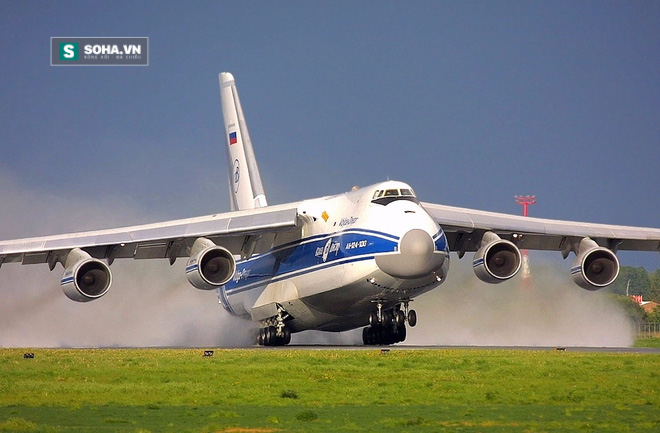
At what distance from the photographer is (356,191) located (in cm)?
2858

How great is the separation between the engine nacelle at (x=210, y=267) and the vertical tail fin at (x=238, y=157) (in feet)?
25.2

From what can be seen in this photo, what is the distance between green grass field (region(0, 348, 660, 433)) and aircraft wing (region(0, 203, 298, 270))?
641 cm

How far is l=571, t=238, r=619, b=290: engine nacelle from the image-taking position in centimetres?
2914

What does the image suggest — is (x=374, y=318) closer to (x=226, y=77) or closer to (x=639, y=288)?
(x=226, y=77)

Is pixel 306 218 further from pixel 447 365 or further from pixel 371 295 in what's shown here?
pixel 447 365

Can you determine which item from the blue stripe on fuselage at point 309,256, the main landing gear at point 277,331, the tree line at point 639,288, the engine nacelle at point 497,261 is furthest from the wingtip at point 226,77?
the tree line at point 639,288

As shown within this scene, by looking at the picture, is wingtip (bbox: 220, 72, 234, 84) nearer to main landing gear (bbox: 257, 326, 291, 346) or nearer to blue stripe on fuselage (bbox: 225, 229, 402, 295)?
blue stripe on fuselage (bbox: 225, 229, 402, 295)

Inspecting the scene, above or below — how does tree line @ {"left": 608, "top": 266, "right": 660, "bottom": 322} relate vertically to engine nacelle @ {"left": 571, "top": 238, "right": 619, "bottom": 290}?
above

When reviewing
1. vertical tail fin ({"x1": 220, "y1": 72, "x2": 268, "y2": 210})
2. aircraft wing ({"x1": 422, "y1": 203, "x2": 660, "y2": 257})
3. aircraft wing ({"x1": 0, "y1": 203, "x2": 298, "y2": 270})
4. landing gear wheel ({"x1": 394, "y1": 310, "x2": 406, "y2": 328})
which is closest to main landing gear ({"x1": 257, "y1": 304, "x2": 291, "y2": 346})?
aircraft wing ({"x1": 0, "y1": 203, "x2": 298, "y2": 270})

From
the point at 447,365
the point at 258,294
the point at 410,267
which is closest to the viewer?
the point at 447,365

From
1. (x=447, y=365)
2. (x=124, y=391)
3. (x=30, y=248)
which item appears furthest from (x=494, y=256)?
(x=124, y=391)

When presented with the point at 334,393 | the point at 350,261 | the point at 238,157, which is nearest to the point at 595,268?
the point at 350,261

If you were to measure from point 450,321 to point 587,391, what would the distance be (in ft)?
67.5

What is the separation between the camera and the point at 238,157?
126 feet
